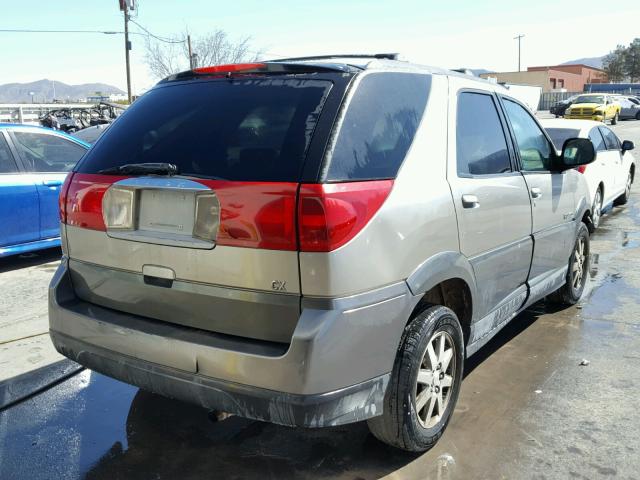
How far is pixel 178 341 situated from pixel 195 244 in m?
0.42

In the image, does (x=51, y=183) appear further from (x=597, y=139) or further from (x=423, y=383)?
(x=597, y=139)

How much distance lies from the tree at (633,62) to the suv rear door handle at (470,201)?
99940 millimetres

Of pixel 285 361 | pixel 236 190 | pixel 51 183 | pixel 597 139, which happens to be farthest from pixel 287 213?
pixel 597 139

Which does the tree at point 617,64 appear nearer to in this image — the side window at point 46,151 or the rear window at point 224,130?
the side window at point 46,151

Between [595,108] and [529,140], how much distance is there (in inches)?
1302

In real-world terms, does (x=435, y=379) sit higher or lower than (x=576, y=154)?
lower

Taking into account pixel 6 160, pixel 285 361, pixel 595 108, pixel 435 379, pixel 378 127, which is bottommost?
pixel 435 379

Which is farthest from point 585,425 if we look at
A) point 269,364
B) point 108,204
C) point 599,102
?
point 599,102

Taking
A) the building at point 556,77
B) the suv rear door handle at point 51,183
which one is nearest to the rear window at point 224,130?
the suv rear door handle at point 51,183

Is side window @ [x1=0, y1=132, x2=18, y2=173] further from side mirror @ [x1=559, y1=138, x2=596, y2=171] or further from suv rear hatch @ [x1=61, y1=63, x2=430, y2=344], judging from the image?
side mirror @ [x1=559, y1=138, x2=596, y2=171]

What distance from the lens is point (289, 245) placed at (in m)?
2.40

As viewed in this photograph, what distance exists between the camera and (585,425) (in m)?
3.36

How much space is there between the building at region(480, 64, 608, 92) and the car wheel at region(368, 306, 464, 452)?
6828 centimetres

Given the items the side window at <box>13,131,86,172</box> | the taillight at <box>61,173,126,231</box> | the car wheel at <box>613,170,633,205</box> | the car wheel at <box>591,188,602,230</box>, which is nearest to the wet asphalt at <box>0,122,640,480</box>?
the taillight at <box>61,173,126,231</box>
